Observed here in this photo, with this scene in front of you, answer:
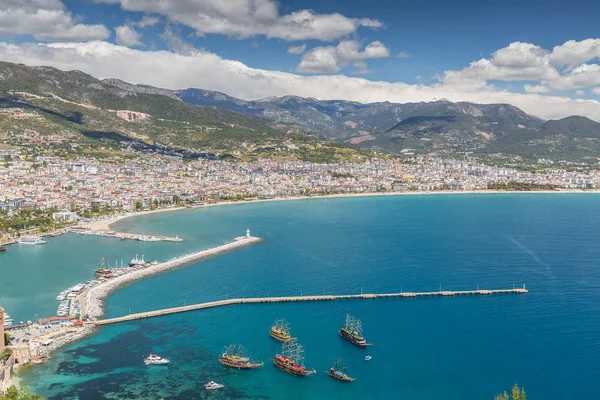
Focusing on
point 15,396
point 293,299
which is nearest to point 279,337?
point 293,299

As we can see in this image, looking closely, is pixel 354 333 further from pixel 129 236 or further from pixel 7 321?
pixel 129 236

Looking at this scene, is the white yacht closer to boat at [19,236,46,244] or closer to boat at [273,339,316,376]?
boat at [273,339,316,376]

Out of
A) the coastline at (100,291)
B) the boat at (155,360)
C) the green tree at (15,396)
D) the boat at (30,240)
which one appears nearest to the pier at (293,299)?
the coastline at (100,291)

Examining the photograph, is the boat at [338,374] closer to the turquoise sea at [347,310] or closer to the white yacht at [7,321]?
the turquoise sea at [347,310]

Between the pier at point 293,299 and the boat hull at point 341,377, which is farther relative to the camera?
the pier at point 293,299

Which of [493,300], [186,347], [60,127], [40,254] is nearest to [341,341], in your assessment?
[186,347]

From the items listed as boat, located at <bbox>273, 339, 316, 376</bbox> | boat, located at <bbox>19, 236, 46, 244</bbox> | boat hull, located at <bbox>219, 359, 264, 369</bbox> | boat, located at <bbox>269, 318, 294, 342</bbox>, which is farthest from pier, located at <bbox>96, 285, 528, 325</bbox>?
boat, located at <bbox>19, 236, 46, 244</bbox>
